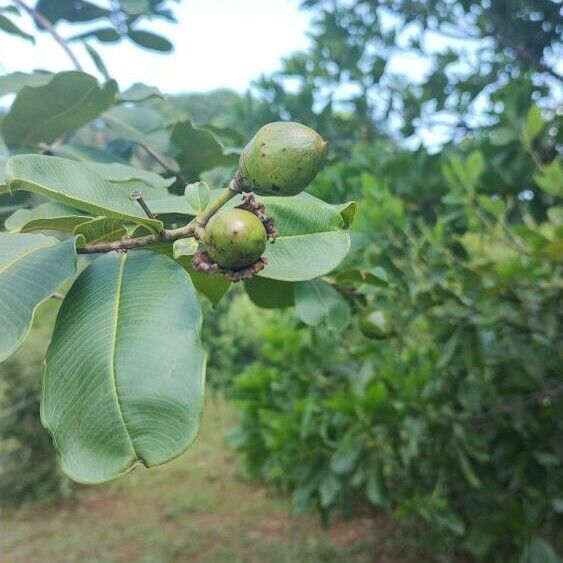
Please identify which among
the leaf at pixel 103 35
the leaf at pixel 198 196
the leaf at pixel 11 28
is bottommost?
the leaf at pixel 103 35

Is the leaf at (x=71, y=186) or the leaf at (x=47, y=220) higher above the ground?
the leaf at (x=71, y=186)

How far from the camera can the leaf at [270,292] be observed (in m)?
0.90

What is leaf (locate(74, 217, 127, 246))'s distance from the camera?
60 cm

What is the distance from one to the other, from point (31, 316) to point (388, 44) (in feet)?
7.82

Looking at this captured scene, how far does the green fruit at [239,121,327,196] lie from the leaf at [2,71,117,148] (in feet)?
1.45

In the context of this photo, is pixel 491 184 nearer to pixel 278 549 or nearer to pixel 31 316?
pixel 31 316

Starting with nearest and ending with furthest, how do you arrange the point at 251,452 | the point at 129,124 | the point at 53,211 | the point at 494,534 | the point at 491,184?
the point at 53,211, the point at 129,124, the point at 491,184, the point at 494,534, the point at 251,452

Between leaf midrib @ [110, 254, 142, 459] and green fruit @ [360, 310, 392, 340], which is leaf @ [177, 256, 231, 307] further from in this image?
green fruit @ [360, 310, 392, 340]

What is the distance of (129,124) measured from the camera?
129 cm

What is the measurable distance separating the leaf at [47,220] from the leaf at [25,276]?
21 mm

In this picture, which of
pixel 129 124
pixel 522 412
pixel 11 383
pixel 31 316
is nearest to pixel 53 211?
pixel 31 316

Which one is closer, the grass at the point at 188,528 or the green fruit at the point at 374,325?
the green fruit at the point at 374,325

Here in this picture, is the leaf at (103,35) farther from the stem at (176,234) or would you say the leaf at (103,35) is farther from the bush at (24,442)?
the bush at (24,442)

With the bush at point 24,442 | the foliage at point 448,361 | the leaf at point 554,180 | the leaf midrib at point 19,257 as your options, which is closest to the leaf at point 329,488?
the foliage at point 448,361
